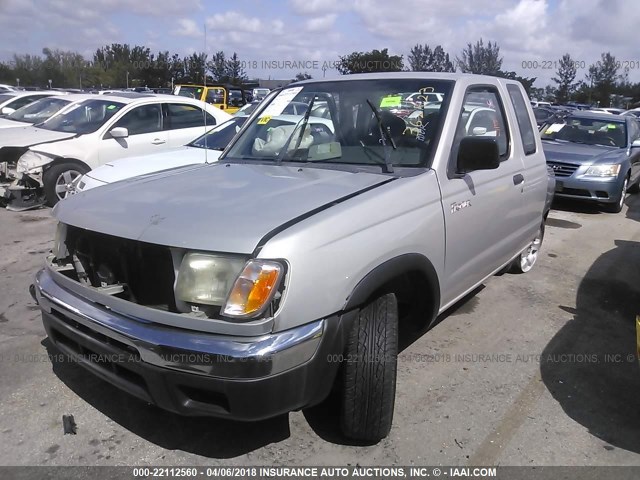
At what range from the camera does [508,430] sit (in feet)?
9.76

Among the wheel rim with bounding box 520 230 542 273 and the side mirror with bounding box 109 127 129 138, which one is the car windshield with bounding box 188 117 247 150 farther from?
the wheel rim with bounding box 520 230 542 273

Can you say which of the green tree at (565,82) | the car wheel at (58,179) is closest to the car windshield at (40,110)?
the car wheel at (58,179)

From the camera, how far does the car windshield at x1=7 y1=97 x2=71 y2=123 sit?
11610 millimetres

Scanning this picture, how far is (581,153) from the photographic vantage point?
9062 mm

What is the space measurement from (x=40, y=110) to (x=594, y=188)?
11.5m

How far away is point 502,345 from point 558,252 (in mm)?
3082

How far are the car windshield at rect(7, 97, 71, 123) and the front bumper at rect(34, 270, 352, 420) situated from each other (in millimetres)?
10664

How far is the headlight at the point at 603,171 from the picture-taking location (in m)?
8.73

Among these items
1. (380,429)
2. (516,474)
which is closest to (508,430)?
(516,474)

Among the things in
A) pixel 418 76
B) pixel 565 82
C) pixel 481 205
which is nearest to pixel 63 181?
pixel 418 76

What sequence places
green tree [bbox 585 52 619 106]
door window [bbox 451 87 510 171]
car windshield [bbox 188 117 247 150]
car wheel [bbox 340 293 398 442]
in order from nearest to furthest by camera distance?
car wheel [bbox 340 293 398 442]
door window [bbox 451 87 510 171]
car windshield [bbox 188 117 247 150]
green tree [bbox 585 52 619 106]

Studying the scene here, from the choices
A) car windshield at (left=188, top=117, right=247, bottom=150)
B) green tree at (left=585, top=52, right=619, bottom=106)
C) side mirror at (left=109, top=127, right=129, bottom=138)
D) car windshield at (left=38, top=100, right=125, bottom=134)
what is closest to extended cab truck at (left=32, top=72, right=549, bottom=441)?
car windshield at (left=188, top=117, right=247, bottom=150)

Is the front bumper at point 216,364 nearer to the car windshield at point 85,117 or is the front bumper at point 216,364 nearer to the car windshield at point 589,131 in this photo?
the car windshield at point 85,117

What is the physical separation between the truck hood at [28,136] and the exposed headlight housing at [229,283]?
23.0 ft
